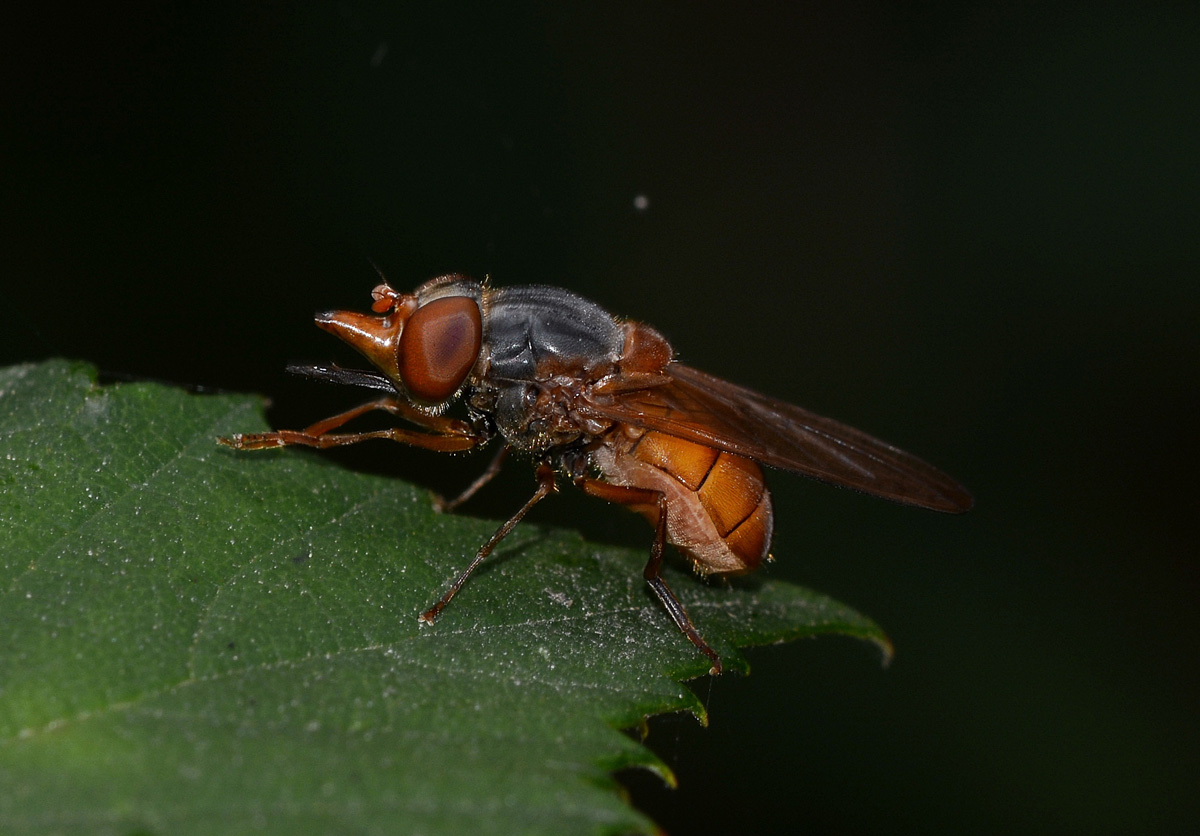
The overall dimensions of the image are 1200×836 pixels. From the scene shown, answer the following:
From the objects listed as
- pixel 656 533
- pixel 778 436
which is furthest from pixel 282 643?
pixel 778 436

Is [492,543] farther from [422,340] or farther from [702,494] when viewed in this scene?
[702,494]

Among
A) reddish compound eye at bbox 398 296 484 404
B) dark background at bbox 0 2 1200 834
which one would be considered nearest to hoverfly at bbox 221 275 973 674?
reddish compound eye at bbox 398 296 484 404

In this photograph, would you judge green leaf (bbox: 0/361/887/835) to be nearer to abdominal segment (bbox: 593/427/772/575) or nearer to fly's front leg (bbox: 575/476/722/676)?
fly's front leg (bbox: 575/476/722/676)

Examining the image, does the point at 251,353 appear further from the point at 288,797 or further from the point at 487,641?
the point at 288,797

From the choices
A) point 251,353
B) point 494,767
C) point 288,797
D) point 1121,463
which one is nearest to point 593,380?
point 494,767

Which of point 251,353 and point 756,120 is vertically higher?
point 756,120

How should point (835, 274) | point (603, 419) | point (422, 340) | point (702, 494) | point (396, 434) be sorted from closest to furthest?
point (422, 340) → point (396, 434) → point (603, 419) → point (702, 494) → point (835, 274)

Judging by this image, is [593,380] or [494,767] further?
[593,380]

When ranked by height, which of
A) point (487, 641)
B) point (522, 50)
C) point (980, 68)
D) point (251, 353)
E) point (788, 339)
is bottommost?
point (251, 353)
